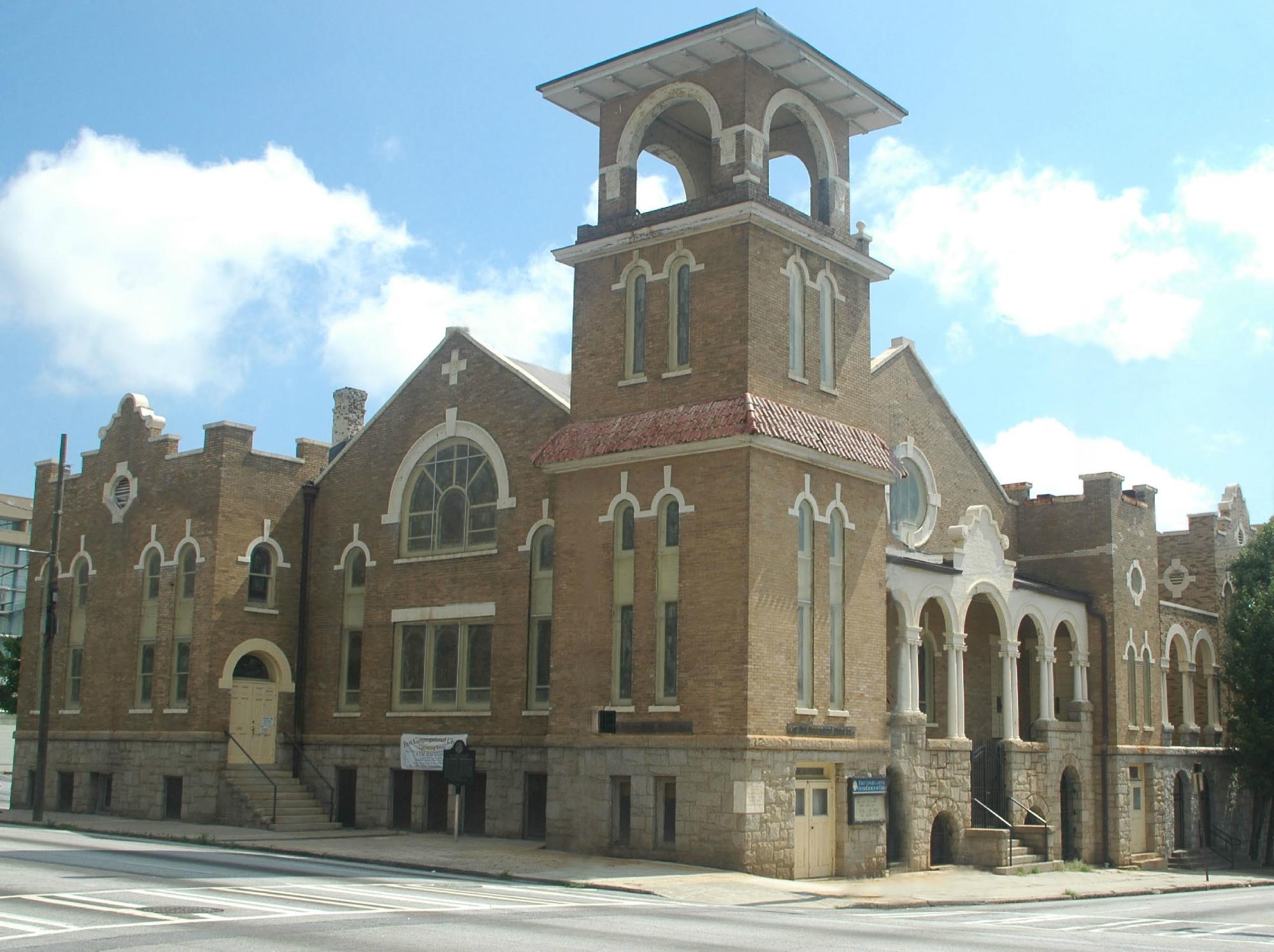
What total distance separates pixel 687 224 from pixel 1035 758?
14.3 metres

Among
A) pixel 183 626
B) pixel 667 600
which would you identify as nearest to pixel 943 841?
pixel 667 600

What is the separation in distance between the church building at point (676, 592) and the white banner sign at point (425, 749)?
38 centimetres

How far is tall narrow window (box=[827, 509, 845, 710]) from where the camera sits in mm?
25547

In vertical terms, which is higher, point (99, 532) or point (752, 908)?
point (99, 532)

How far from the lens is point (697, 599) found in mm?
24172

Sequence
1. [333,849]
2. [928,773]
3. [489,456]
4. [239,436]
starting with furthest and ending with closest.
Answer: [239,436] < [489,456] < [928,773] < [333,849]

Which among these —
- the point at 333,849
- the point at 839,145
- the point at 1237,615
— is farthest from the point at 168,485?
the point at 1237,615

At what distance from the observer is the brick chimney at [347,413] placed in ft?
123

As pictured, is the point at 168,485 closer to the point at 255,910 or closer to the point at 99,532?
the point at 99,532

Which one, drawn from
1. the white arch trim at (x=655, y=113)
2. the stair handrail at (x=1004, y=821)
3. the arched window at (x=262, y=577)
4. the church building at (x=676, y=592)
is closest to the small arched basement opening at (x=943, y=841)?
the church building at (x=676, y=592)

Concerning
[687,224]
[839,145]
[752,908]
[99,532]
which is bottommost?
[752,908]

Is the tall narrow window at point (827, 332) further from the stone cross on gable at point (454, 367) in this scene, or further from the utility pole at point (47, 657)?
the utility pole at point (47, 657)

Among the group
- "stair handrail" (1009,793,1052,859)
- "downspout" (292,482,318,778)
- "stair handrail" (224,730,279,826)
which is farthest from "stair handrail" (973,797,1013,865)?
"downspout" (292,482,318,778)

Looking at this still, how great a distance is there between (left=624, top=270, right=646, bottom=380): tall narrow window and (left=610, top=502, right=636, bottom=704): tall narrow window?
2581 millimetres
